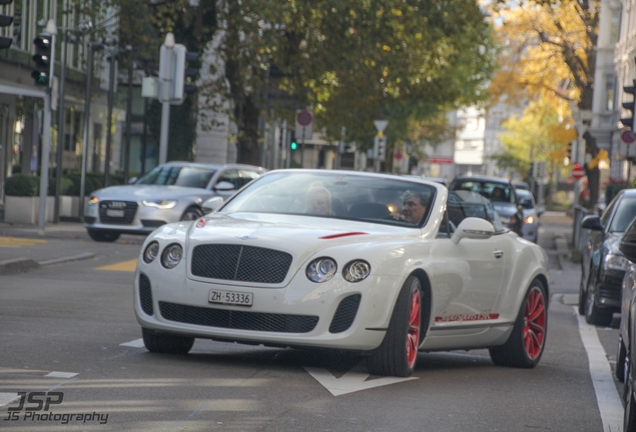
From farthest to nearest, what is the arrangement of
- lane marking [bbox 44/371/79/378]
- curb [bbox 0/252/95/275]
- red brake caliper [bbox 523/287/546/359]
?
curb [bbox 0/252/95/275]
red brake caliper [bbox 523/287/546/359]
lane marking [bbox 44/371/79/378]

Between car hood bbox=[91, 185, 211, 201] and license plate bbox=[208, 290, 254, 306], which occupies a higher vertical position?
license plate bbox=[208, 290, 254, 306]

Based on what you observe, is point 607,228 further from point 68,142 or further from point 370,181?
point 68,142

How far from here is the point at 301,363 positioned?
9094mm

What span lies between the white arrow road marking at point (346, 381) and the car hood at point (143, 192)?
576 inches

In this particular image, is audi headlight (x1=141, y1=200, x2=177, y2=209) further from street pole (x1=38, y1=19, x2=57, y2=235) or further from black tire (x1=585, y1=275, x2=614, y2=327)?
black tire (x1=585, y1=275, x2=614, y2=327)

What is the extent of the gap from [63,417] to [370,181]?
404cm

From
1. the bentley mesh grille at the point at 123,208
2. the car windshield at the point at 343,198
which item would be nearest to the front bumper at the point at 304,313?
the car windshield at the point at 343,198

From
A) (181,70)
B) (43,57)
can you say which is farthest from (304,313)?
(181,70)

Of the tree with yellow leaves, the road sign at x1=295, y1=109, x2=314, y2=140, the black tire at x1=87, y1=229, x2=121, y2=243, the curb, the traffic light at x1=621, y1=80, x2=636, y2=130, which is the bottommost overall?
the black tire at x1=87, y1=229, x2=121, y2=243

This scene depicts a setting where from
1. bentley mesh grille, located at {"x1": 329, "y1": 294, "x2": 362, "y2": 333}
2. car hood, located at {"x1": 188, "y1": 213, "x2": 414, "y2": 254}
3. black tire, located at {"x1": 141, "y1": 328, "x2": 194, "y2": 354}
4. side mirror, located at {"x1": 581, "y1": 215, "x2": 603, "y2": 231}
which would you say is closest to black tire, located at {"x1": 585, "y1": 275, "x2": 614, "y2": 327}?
side mirror, located at {"x1": 581, "y1": 215, "x2": 603, "y2": 231}

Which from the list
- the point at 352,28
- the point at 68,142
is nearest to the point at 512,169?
the point at 68,142

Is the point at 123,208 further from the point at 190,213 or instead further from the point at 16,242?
the point at 16,242

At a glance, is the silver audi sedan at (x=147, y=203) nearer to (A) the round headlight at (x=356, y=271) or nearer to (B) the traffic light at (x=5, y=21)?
(B) the traffic light at (x=5, y=21)

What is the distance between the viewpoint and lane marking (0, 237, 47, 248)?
65.8ft
